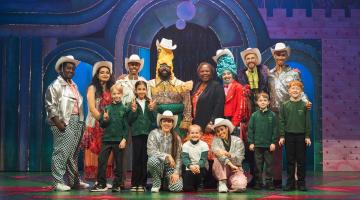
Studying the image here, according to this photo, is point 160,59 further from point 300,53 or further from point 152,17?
point 300,53

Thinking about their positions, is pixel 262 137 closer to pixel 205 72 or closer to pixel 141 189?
pixel 205 72

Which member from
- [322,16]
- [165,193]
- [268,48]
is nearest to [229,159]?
[165,193]

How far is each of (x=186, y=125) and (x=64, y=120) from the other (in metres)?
1.38

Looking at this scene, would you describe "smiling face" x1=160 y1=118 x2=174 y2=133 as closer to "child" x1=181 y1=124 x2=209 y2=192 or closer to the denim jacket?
"child" x1=181 y1=124 x2=209 y2=192

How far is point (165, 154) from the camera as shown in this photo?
632cm

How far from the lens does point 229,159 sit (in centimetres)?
643

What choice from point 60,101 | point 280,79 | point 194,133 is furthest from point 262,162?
point 60,101

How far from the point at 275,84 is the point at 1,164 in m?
4.73

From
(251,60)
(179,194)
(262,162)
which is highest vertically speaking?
(251,60)

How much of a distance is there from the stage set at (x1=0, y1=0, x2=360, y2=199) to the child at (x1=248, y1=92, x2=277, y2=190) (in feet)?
8.97

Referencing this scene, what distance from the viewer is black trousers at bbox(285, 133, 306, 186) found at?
6461 millimetres

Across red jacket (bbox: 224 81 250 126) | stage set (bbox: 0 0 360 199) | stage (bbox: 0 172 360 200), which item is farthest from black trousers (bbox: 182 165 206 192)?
stage set (bbox: 0 0 360 199)

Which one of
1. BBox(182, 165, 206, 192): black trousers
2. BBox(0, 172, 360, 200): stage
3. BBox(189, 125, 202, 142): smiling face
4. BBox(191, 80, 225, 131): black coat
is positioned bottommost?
BBox(0, 172, 360, 200): stage

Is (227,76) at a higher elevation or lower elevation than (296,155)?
higher
